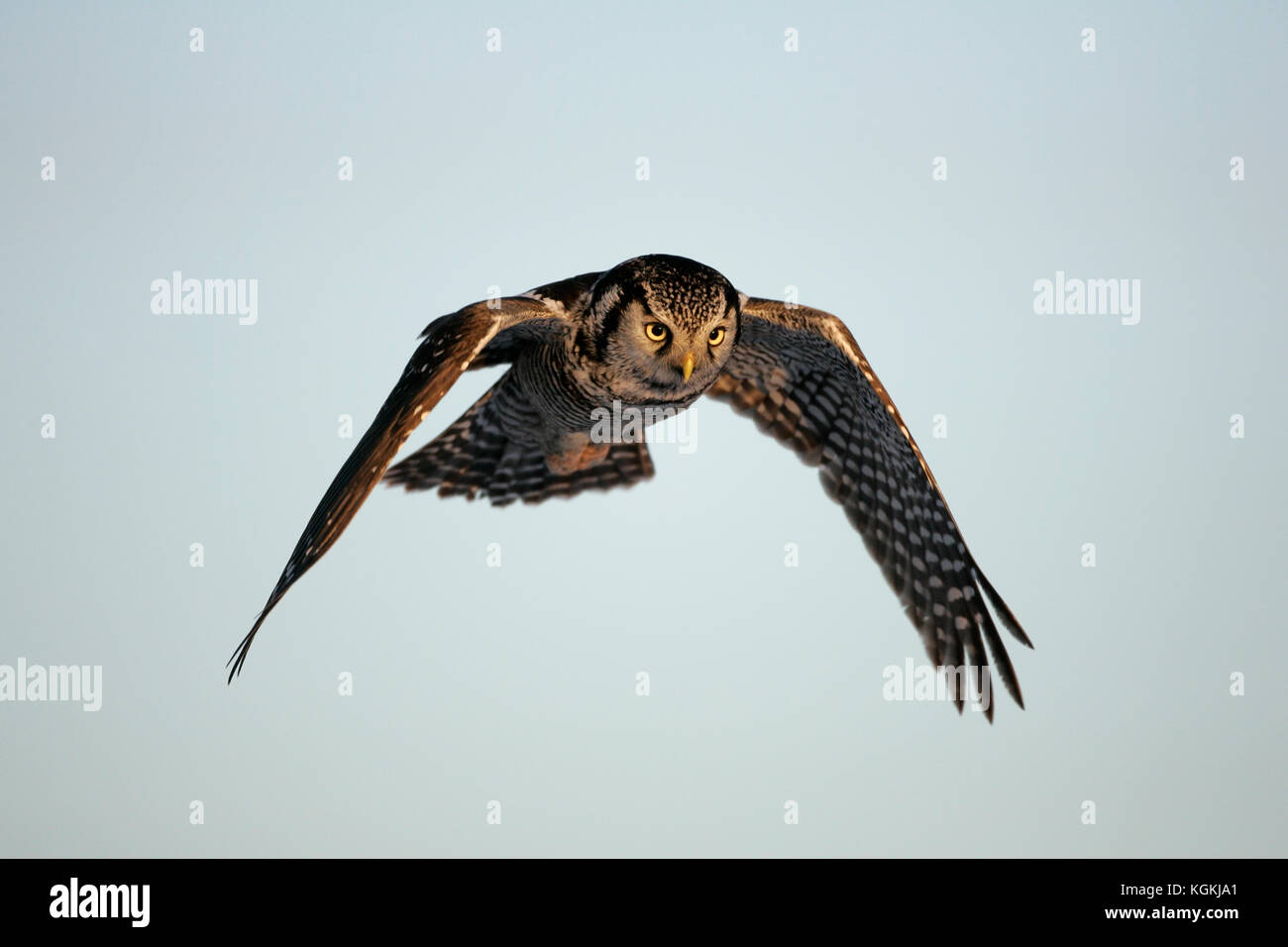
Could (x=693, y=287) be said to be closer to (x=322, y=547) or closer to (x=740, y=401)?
(x=740, y=401)

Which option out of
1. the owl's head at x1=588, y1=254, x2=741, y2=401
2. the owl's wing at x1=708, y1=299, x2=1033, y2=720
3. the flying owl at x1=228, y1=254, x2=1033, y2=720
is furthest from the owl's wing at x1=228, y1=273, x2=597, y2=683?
the owl's wing at x1=708, y1=299, x2=1033, y2=720

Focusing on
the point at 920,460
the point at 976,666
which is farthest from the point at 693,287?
the point at 976,666

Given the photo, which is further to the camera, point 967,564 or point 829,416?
point 829,416

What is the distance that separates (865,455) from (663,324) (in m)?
1.89

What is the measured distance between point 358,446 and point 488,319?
94 centimetres

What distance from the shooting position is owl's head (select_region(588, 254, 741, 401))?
208 inches

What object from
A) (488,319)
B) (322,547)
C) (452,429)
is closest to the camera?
(322,547)

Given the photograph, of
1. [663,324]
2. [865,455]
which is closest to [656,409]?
[663,324]

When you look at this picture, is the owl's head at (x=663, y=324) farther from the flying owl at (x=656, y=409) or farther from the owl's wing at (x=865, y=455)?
the owl's wing at (x=865, y=455)

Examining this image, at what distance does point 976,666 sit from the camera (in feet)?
20.0

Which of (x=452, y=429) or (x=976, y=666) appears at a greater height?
(x=452, y=429)

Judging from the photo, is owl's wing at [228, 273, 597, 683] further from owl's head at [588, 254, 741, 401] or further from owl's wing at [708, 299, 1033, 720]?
owl's wing at [708, 299, 1033, 720]

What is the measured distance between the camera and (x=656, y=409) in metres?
5.92

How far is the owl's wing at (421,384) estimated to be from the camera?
166 inches
